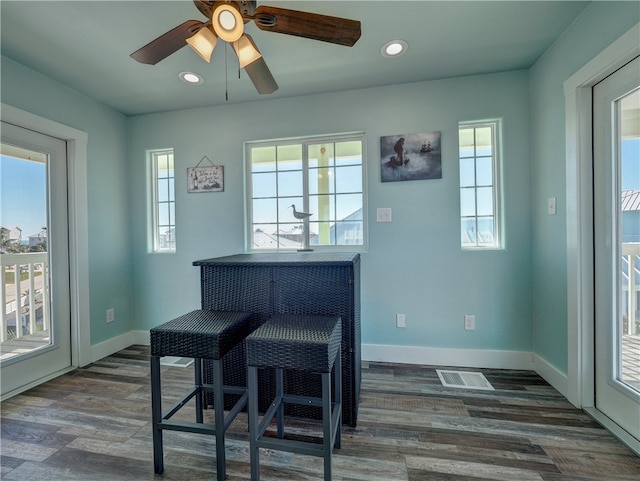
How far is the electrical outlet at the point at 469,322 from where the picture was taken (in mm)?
2439

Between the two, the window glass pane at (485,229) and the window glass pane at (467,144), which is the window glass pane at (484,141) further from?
the window glass pane at (485,229)

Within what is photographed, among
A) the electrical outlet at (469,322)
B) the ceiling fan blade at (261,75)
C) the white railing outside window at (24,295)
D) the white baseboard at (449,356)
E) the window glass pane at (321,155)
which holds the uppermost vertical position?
the ceiling fan blade at (261,75)

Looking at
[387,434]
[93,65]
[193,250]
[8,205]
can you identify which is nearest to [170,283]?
[193,250]

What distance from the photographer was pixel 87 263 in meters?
2.62

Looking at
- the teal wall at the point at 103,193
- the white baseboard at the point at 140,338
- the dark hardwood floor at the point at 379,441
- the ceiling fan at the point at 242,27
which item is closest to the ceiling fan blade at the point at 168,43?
the ceiling fan at the point at 242,27

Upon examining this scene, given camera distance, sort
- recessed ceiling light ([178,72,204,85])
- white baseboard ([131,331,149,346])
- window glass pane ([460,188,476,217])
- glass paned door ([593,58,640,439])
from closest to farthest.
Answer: glass paned door ([593,58,640,439]) < recessed ceiling light ([178,72,204,85]) < window glass pane ([460,188,476,217]) < white baseboard ([131,331,149,346])

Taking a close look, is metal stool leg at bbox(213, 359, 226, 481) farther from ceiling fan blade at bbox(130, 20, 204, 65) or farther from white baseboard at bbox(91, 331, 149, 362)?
white baseboard at bbox(91, 331, 149, 362)

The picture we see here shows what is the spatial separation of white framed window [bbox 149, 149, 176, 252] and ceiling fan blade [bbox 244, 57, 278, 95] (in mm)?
1812

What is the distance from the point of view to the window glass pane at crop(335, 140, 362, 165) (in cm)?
266

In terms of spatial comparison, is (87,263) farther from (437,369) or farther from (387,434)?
(437,369)

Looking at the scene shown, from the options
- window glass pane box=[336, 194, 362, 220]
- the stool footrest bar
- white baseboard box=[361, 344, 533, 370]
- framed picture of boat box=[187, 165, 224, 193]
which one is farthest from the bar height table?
framed picture of boat box=[187, 165, 224, 193]

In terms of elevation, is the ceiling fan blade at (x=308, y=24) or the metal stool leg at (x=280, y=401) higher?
the ceiling fan blade at (x=308, y=24)

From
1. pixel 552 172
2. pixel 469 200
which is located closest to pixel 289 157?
pixel 469 200

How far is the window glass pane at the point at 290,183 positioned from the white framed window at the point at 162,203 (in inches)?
48.6
